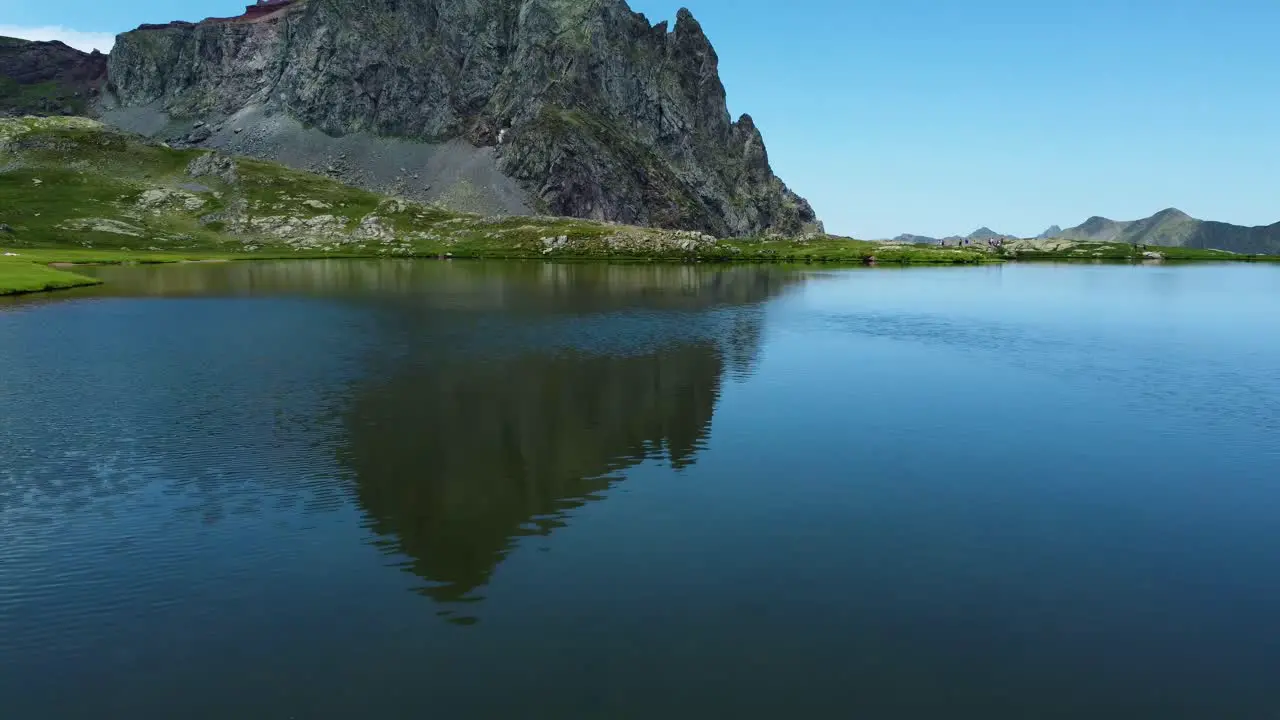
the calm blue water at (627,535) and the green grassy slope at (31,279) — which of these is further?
the green grassy slope at (31,279)

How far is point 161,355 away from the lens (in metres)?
62.5

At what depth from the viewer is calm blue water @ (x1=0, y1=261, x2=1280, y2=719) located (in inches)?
725

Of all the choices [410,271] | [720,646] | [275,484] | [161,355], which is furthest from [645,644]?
[410,271]

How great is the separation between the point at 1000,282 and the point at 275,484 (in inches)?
7445

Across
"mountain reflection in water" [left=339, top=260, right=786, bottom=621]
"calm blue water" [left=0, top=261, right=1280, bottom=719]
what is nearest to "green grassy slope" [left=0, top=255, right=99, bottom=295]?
"calm blue water" [left=0, top=261, right=1280, bottom=719]

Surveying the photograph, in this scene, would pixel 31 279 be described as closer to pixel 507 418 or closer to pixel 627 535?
pixel 507 418

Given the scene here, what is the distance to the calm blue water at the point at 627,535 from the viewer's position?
18.4 m

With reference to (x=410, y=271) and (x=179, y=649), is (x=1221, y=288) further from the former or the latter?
(x=179, y=649)

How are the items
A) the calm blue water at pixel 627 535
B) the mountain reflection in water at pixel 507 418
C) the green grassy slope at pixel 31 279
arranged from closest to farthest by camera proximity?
the calm blue water at pixel 627 535
the mountain reflection in water at pixel 507 418
the green grassy slope at pixel 31 279

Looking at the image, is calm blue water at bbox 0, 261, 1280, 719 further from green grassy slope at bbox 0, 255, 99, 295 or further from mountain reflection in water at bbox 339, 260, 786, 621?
green grassy slope at bbox 0, 255, 99, 295

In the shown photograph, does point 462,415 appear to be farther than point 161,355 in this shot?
No

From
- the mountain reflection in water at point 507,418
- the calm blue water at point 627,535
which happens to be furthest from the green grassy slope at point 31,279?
the mountain reflection in water at point 507,418

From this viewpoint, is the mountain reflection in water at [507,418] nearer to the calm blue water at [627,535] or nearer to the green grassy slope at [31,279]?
the calm blue water at [627,535]

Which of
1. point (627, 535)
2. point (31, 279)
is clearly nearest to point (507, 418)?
point (627, 535)
